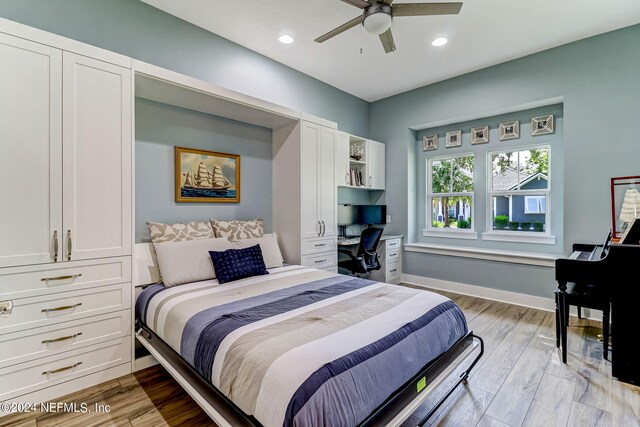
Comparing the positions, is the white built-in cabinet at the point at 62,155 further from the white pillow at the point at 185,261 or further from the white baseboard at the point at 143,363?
the white baseboard at the point at 143,363

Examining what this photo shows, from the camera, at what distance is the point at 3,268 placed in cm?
182

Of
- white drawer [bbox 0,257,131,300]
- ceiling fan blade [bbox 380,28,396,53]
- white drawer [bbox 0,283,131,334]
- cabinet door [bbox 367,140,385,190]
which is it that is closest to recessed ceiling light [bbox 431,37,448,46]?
ceiling fan blade [bbox 380,28,396,53]

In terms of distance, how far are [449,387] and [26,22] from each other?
403 centimetres

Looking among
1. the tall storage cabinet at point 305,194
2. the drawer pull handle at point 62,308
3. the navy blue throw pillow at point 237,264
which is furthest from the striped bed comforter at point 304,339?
the tall storage cabinet at point 305,194

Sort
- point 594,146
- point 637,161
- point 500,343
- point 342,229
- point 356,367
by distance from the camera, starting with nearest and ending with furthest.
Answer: point 356,367
point 500,343
point 637,161
point 594,146
point 342,229

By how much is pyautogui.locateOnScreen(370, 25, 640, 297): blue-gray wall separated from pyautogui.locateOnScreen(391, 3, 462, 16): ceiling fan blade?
2347 millimetres

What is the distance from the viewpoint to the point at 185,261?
2568 millimetres

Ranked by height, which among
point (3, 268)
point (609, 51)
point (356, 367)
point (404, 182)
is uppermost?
point (609, 51)

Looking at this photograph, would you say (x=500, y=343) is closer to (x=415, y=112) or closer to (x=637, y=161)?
(x=637, y=161)

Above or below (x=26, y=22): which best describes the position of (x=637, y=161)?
below

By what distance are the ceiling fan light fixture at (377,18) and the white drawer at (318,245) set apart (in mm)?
2271

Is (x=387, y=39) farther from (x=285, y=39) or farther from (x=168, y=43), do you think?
(x=168, y=43)

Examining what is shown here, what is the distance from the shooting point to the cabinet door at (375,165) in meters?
4.82

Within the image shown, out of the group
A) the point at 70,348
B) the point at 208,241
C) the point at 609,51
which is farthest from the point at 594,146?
the point at 70,348
